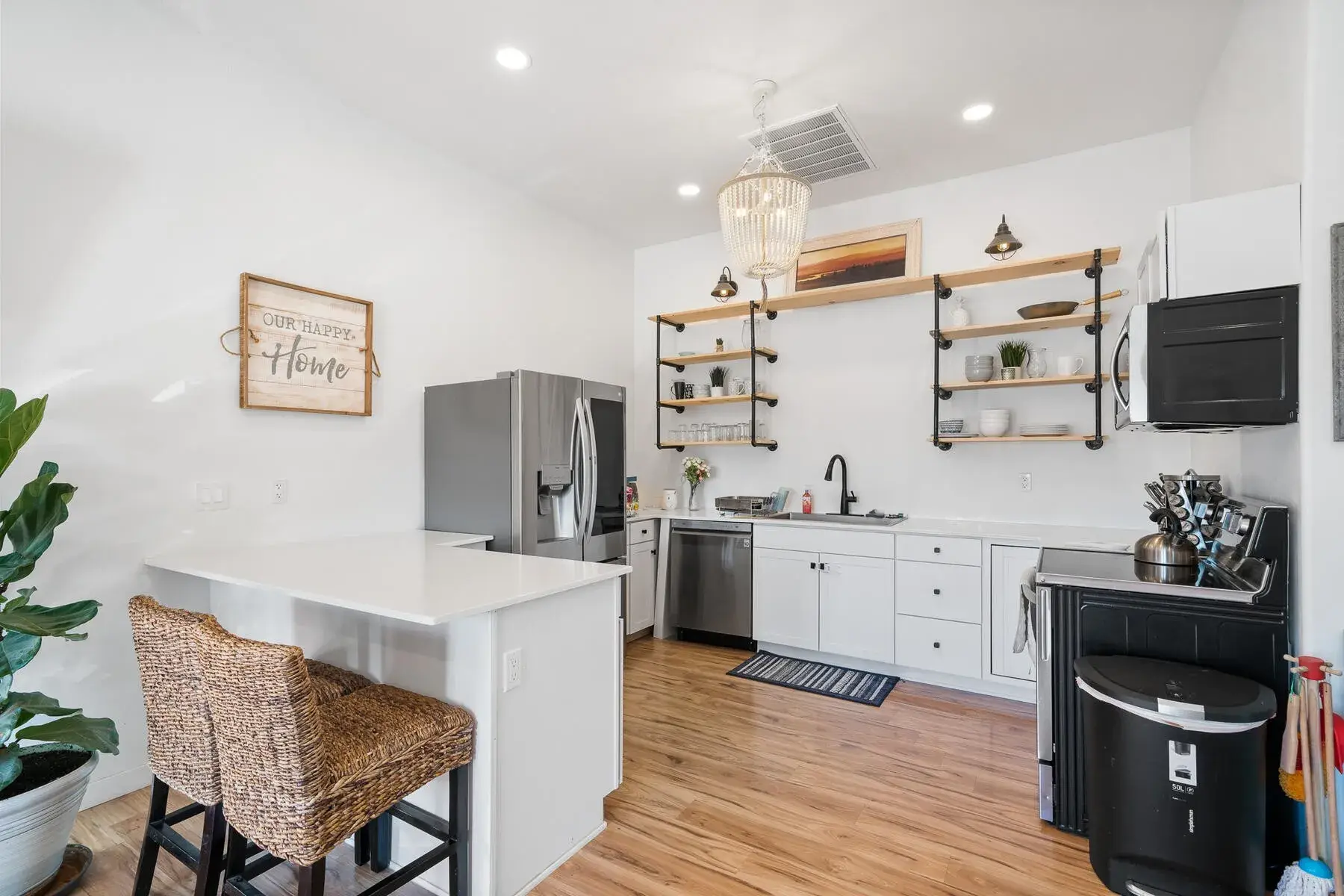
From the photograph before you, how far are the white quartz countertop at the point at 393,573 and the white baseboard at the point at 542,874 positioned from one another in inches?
32.3

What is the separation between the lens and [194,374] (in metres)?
2.56

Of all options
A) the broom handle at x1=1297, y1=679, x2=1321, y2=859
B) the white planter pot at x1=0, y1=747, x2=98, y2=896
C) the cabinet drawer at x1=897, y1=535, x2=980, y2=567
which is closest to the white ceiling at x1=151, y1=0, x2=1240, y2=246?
the cabinet drawer at x1=897, y1=535, x2=980, y2=567

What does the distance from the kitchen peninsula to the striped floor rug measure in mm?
1590

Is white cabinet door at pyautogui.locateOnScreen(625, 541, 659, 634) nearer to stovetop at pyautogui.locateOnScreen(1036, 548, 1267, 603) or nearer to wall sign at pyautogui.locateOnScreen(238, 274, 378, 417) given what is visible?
wall sign at pyautogui.locateOnScreen(238, 274, 378, 417)

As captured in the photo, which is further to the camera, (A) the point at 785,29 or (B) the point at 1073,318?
(B) the point at 1073,318

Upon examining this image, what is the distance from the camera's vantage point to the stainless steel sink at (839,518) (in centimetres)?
391

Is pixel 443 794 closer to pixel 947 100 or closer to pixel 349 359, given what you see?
pixel 349 359

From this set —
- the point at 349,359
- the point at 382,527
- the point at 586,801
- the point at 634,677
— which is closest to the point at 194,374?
the point at 349,359

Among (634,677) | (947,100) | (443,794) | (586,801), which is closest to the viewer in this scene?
(443,794)

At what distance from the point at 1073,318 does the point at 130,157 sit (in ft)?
14.4

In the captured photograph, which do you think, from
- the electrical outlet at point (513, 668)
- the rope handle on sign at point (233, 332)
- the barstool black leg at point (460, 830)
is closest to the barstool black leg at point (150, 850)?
the barstool black leg at point (460, 830)

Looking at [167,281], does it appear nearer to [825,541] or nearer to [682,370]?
[682,370]

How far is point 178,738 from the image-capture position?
1.62 metres

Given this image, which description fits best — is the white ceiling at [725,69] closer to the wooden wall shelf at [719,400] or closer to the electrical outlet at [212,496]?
the wooden wall shelf at [719,400]
